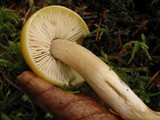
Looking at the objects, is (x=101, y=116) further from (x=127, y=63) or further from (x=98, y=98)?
(x=127, y=63)

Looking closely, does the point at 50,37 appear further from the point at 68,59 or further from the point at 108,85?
the point at 108,85

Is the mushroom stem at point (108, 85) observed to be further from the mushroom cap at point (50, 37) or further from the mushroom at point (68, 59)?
the mushroom cap at point (50, 37)

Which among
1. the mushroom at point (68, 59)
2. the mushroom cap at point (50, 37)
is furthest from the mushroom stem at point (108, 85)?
the mushroom cap at point (50, 37)

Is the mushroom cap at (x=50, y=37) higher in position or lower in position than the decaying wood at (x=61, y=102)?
higher

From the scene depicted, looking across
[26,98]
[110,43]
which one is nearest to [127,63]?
[110,43]

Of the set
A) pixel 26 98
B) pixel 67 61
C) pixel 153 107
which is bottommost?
pixel 153 107

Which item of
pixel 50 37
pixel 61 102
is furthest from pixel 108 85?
pixel 50 37
